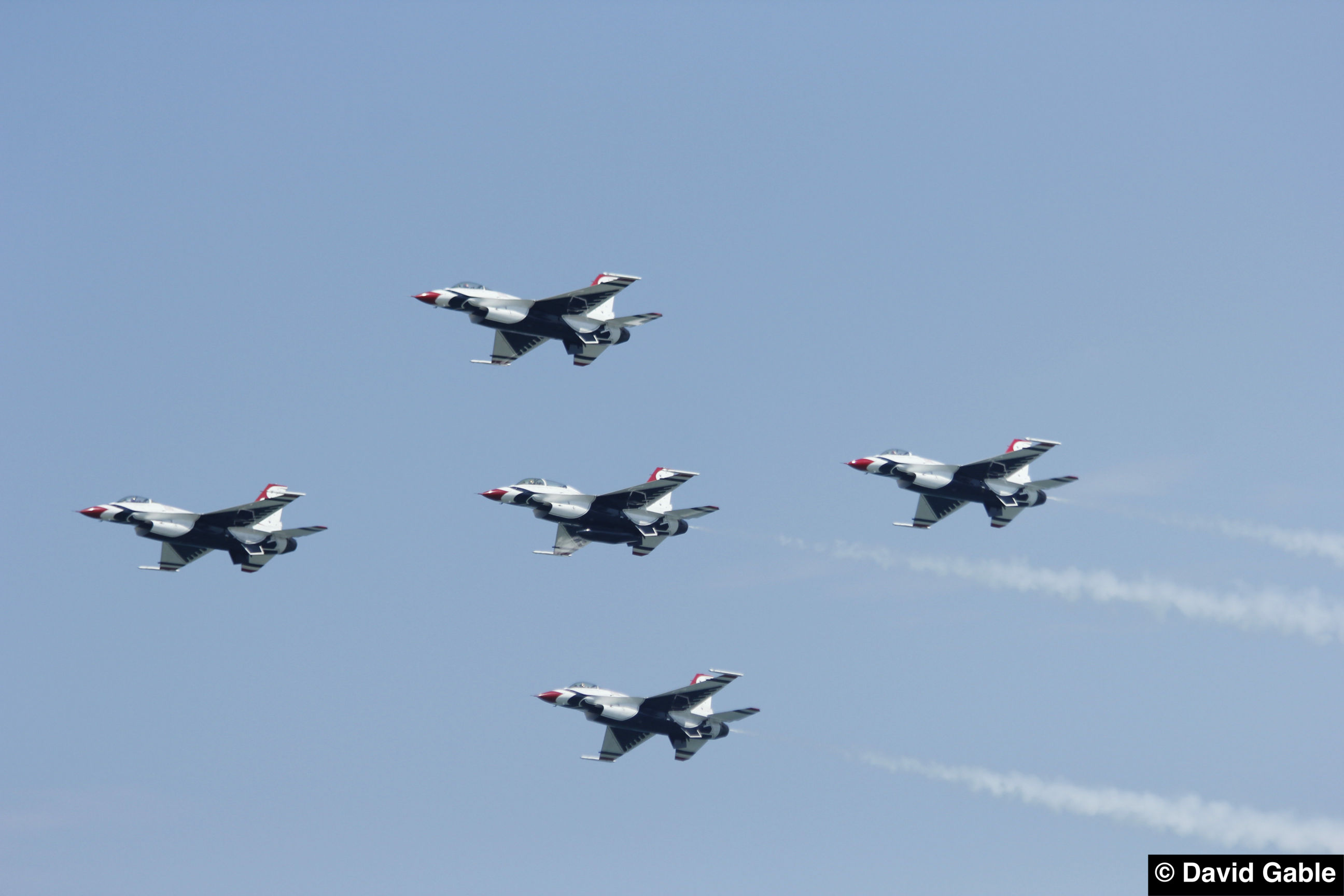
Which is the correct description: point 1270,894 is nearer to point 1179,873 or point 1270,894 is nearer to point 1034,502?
point 1179,873

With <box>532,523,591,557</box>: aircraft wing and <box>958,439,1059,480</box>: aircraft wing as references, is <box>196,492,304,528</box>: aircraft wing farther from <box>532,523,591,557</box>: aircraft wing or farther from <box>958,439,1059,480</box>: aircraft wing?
<box>958,439,1059,480</box>: aircraft wing

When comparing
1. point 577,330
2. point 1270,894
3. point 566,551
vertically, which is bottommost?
point 1270,894

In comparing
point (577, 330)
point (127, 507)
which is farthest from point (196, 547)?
point (577, 330)

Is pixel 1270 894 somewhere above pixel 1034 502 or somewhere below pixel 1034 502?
below

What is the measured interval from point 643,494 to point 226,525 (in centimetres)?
2499

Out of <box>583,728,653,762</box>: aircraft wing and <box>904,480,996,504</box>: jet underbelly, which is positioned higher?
<box>904,480,996,504</box>: jet underbelly

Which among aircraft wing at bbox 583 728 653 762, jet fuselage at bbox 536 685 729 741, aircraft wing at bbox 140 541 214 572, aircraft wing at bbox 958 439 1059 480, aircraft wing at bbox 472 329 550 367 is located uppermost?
aircraft wing at bbox 472 329 550 367

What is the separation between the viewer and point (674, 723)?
332 ft

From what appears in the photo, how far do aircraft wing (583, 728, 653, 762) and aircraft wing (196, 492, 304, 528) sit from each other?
23916 mm

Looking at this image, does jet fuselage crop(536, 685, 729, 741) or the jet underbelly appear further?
the jet underbelly

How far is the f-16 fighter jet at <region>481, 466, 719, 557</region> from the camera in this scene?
332 feet

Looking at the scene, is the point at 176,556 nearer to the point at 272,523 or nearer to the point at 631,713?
the point at 272,523

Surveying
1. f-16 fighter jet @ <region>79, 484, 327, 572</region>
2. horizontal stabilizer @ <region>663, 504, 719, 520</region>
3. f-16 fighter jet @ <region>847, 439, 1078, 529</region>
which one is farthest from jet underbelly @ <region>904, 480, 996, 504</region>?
f-16 fighter jet @ <region>79, 484, 327, 572</region>

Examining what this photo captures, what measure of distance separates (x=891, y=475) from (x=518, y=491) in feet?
74.5
